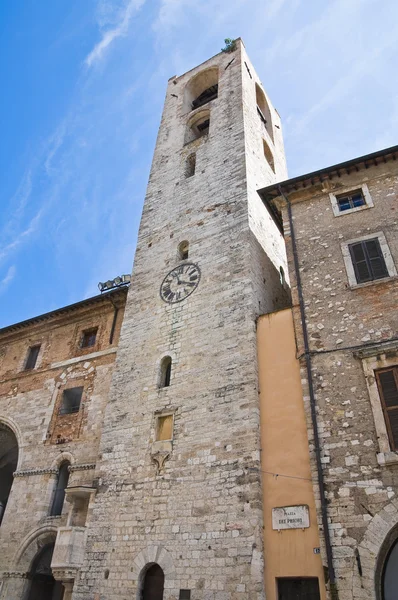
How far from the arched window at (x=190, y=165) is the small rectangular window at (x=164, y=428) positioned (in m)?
9.07

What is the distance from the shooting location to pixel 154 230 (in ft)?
50.5

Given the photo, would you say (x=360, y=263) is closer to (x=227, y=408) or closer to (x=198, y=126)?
(x=227, y=408)

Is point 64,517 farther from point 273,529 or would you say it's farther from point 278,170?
point 278,170

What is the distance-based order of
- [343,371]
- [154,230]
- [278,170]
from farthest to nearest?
[278,170], [154,230], [343,371]

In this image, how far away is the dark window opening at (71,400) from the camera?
14672 millimetres

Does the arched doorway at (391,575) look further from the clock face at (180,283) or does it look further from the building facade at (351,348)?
the clock face at (180,283)

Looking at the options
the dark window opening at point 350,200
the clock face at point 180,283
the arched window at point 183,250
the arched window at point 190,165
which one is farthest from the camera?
the arched window at point 190,165

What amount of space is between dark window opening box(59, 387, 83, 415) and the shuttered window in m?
9.36

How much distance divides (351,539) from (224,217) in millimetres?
8867

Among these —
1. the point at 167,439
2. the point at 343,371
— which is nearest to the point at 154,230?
the point at 167,439

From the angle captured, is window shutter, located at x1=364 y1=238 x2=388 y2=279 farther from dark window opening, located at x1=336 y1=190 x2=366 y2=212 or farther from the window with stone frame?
dark window opening, located at x1=336 y1=190 x2=366 y2=212

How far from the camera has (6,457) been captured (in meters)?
17.5

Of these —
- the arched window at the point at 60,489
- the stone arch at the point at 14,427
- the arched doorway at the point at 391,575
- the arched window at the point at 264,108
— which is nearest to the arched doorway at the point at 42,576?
the arched window at the point at 60,489

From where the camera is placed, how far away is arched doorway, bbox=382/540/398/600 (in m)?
7.25
